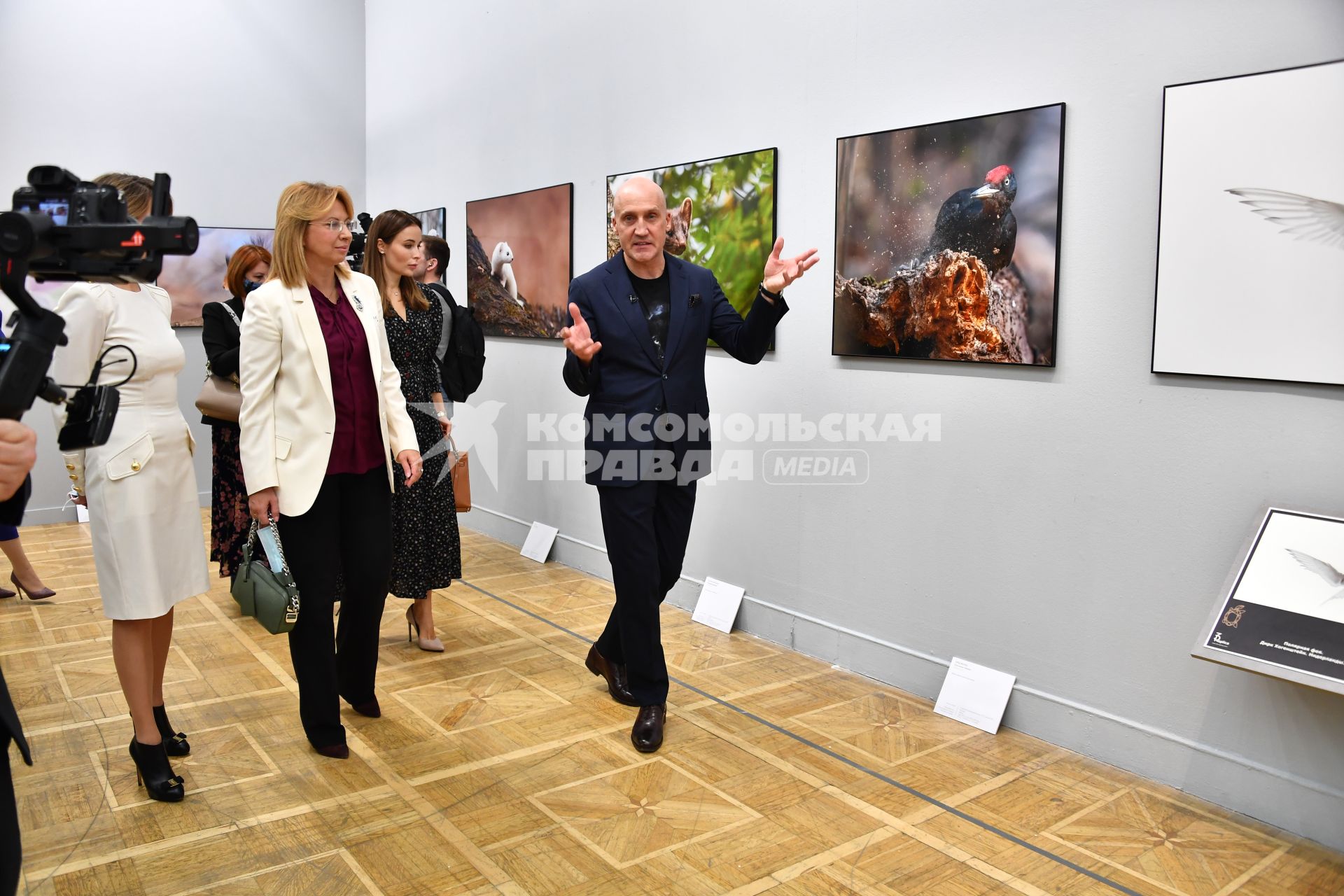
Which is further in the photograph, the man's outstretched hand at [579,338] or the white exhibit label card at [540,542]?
the white exhibit label card at [540,542]

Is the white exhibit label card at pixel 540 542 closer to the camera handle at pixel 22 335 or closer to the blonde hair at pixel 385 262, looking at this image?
the blonde hair at pixel 385 262

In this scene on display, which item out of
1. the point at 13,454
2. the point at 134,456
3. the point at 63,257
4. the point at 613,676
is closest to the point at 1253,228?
the point at 613,676

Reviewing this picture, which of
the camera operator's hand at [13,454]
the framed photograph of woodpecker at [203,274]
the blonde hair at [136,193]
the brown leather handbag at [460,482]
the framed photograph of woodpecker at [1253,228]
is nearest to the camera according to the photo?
the camera operator's hand at [13,454]

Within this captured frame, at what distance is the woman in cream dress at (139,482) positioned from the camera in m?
3.05

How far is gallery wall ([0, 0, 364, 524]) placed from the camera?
300 inches

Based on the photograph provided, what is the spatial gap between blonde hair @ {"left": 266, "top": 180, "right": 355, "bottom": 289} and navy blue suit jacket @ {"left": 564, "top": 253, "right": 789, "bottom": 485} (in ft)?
2.96

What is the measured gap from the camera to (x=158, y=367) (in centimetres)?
315

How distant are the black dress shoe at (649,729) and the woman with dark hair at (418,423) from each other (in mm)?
1422

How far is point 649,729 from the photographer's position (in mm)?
3725

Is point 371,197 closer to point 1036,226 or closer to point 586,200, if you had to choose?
point 586,200

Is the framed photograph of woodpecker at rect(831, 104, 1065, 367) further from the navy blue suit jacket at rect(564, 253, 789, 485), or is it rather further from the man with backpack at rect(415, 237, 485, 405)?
the man with backpack at rect(415, 237, 485, 405)

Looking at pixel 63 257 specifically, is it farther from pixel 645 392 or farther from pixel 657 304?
pixel 657 304

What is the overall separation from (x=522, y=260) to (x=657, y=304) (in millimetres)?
3333

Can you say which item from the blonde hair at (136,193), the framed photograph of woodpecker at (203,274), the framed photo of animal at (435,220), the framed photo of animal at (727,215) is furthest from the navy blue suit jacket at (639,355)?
the framed photograph of woodpecker at (203,274)
